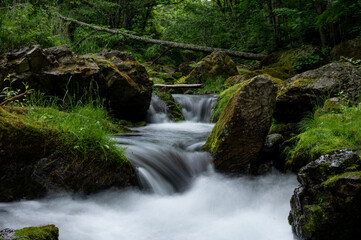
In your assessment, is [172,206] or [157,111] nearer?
[172,206]

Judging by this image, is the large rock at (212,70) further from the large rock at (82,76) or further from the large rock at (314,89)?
the large rock at (314,89)

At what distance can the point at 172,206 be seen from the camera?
3457 mm

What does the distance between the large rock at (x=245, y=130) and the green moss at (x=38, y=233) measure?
263 centimetres

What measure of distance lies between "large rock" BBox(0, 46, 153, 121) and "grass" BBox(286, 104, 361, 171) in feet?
11.6

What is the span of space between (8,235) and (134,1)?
17789 mm

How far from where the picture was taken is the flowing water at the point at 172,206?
278 cm

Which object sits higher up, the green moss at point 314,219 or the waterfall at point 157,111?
the waterfall at point 157,111

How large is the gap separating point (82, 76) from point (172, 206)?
3.70 meters

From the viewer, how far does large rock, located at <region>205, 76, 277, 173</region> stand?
418 centimetres

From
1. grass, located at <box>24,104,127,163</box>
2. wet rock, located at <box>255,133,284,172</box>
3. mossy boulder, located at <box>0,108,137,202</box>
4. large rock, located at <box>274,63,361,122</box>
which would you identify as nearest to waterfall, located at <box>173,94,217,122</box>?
large rock, located at <box>274,63,361,122</box>

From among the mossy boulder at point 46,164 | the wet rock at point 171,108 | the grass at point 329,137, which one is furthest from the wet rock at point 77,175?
the wet rock at point 171,108

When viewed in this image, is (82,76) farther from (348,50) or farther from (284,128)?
(348,50)

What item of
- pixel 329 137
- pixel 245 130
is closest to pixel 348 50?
pixel 329 137

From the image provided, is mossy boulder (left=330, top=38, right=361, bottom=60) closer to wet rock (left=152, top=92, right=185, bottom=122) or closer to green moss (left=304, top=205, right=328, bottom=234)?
wet rock (left=152, top=92, right=185, bottom=122)
